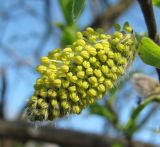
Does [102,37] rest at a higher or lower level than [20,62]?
lower

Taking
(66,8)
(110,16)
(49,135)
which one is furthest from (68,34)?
(110,16)

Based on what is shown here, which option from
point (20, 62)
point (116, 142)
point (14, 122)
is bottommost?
point (116, 142)

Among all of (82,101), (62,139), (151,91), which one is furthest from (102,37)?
(62,139)

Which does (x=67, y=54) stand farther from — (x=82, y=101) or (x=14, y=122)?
(x=14, y=122)

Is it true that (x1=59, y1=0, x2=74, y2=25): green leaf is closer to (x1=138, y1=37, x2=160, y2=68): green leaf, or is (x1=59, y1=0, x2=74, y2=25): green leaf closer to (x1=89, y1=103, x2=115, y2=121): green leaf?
(x1=89, y1=103, x2=115, y2=121): green leaf

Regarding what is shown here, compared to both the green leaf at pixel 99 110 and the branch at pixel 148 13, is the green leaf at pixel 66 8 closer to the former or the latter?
the green leaf at pixel 99 110

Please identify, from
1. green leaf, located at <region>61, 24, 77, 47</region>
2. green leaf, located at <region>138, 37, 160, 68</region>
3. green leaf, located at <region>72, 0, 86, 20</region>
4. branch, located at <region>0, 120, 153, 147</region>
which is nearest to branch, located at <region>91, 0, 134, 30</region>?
branch, located at <region>0, 120, 153, 147</region>
